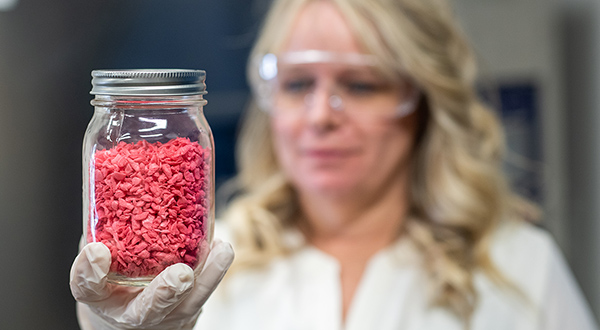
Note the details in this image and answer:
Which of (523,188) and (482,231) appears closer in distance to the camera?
(482,231)

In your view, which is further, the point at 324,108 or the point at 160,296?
the point at 324,108

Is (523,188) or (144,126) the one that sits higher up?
(144,126)

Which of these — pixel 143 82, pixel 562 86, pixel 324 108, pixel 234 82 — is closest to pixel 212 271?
A: pixel 143 82

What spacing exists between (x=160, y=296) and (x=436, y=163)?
1.01m

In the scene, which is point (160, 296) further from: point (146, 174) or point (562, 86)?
point (562, 86)

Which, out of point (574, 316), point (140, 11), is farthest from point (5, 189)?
point (574, 316)

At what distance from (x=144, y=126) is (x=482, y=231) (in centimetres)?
110

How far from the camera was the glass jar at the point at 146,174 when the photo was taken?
23.1 inches

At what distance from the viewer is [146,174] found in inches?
23.1

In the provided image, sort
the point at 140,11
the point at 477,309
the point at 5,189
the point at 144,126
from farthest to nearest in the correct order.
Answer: the point at 140,11 < the point at 5,189 < the point at 477,309 < the point at 144,126

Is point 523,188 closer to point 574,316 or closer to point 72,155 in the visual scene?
point 574,316

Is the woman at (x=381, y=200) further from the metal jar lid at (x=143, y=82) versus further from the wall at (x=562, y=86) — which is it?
the wall at (x=562, y=86)

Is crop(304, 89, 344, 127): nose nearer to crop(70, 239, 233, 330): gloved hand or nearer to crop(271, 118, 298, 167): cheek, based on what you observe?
crop(271, 118, 298, 167): cheek

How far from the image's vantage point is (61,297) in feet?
4.35
